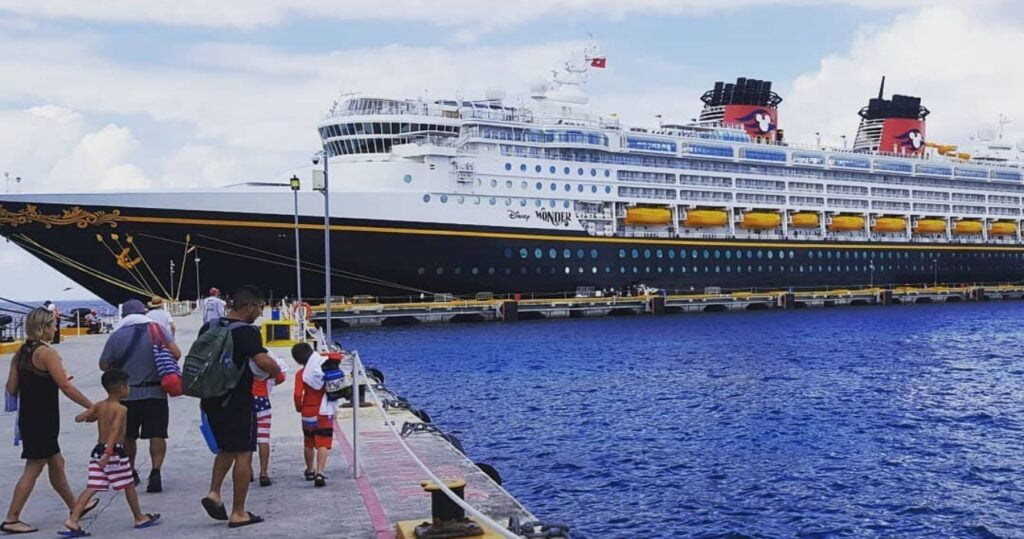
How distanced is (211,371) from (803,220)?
193 ft

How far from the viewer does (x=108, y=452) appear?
6934mm

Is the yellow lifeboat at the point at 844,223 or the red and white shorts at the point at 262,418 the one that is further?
the yellow lifeboat at the point at 844,223

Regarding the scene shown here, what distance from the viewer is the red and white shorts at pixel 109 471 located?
6.94 m

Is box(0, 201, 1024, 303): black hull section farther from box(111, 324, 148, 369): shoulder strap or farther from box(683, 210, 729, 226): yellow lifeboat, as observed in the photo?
box(111, 324, 148, 369): shoulder strap

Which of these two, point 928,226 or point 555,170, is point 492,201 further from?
point 928,226

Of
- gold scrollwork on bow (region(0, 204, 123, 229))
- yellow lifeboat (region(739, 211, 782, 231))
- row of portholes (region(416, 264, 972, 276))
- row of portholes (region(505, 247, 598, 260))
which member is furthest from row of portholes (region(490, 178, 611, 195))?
gold scrollwork on bow (region(0, 204, 123, 229))

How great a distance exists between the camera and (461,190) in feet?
155

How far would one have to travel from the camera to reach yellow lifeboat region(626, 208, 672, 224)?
53.4m

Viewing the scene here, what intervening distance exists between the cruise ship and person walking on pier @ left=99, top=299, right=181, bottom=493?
1170 inches

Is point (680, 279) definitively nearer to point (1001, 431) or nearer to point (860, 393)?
point (860, 393)

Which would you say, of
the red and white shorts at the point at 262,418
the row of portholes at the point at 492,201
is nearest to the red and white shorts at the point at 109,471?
the red and white shorts at the point at 262,418

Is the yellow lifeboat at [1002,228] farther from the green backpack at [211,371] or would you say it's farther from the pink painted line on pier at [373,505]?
the green backpack at [211,371]

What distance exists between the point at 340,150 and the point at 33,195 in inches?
632

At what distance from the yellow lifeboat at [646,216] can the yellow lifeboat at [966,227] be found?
2987 centimetres
